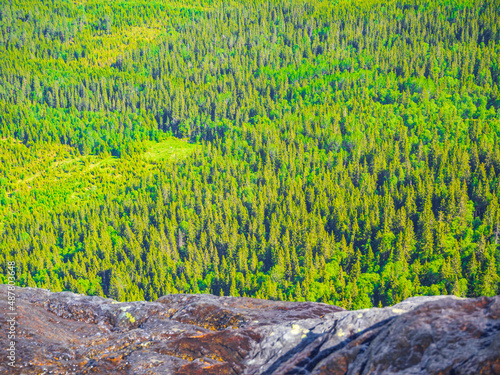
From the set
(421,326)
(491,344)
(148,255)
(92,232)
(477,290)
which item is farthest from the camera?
(92,232)

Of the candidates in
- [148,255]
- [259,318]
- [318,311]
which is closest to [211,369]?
[259,318]

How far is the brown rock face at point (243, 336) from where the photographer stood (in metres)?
26.1

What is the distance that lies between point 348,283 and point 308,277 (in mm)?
12101

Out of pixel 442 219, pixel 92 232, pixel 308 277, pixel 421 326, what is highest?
pixel 421 326

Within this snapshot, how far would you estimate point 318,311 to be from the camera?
171ft

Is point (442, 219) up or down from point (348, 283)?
up

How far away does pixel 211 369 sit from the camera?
3972cm

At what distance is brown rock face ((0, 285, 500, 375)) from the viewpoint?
26062 millimetres

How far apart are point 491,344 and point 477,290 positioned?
104m

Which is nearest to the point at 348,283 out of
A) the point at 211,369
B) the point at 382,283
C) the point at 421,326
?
the point at 382,283

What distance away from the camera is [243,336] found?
43938mm

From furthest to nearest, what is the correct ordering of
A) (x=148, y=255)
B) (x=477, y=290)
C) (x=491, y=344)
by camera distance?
(x=148, y=255), (x=477, y=290), (x=491, y=344)

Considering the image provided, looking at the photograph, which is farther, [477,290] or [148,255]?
[148,255]

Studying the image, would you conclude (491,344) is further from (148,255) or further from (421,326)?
(148,255)
